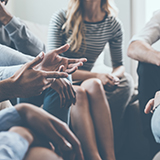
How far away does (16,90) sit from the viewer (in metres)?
0.72

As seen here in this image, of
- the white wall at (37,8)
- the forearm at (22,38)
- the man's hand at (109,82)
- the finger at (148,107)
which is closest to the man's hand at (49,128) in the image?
the finger at (148,107)

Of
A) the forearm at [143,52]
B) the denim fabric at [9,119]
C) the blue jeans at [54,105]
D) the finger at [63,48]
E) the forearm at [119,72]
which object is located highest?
the finger at [63,48]

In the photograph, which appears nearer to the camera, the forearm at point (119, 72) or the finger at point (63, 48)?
the finger at point (63, 48)

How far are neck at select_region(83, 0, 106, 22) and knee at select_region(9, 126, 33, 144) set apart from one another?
3.76ft

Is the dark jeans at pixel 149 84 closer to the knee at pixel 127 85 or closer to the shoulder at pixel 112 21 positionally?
the knee at pixel 127 85

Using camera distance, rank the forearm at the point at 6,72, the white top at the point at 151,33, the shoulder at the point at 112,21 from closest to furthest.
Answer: the forearm at the point at 6,72 → the white top at the point at 151,33 → the shoulder at the point at 112,21

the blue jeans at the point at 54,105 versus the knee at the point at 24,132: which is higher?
the knee at the point at 24,132

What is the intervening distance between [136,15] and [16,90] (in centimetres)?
201

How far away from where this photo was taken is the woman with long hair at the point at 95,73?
1.11 m

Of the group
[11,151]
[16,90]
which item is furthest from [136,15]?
[11,151]

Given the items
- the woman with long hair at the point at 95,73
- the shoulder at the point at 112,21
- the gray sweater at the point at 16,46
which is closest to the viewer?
the gray sweater at the point at 16,46

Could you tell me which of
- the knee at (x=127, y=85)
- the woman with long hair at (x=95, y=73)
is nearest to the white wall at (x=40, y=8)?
the woman with long hair at (x=95, y=73)

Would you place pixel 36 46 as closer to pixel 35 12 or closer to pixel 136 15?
pixel 35 12

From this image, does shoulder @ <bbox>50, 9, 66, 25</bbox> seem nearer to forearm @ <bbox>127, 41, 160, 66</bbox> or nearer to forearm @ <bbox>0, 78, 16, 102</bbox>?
forearm @ <bbox>127, 41, 160, 66</bbox>
